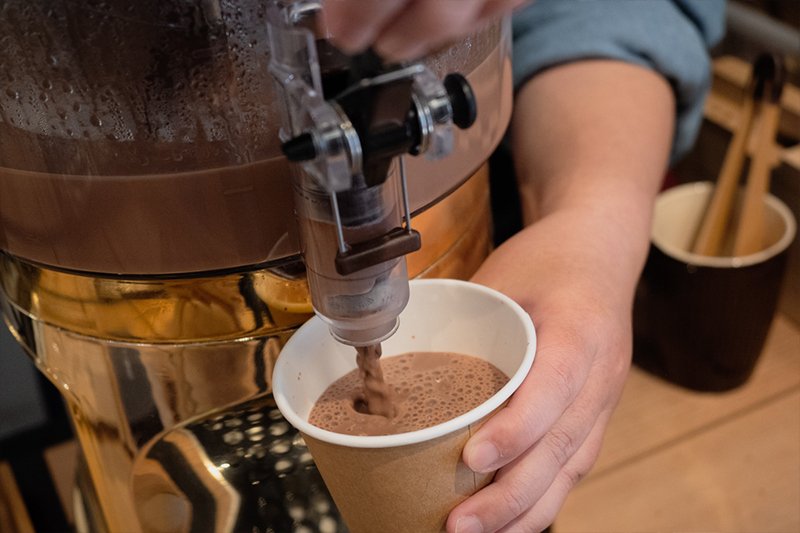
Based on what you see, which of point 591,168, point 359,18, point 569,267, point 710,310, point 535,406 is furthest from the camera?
point 710,310

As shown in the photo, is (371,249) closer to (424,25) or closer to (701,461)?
(424,25)

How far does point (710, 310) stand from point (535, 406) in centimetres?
50

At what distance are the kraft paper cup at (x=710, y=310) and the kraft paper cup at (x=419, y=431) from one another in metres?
0.44

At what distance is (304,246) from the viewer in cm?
34

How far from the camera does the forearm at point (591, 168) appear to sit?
0.51 meters

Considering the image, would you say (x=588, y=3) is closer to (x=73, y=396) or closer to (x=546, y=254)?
(x=546, y=254)

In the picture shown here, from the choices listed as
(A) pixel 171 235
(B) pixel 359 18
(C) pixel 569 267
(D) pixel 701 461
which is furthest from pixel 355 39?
(D) pixel 701 461

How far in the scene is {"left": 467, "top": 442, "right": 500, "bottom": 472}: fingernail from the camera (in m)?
0.35

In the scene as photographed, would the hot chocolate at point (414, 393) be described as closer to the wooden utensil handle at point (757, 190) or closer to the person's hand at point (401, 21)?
the person's hand at point (401, 21)

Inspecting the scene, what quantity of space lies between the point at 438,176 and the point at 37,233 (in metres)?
0.19

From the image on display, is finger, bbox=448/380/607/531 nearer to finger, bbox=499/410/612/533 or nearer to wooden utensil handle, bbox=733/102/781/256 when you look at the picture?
finger, bbox=499/410/612/533

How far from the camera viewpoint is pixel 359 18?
0.26 m

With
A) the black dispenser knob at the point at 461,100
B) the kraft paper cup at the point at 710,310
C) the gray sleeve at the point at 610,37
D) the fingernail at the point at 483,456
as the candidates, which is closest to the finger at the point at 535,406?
the fingernail at the point at 483,456

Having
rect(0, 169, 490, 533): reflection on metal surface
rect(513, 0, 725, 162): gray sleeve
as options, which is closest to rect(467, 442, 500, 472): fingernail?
rect(0, 169, 490, 533): reflection on metal surface
